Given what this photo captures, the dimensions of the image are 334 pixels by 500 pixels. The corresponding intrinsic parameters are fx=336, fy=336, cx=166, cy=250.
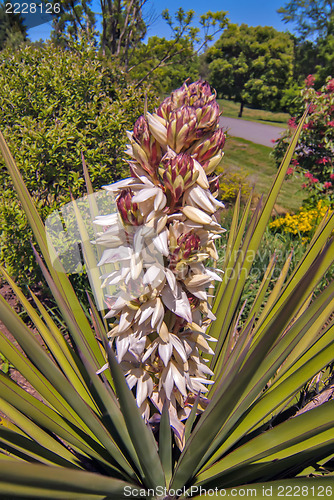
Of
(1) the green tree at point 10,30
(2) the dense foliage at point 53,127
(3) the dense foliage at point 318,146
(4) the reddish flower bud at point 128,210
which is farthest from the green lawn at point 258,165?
(1) the green tree at point 10,30

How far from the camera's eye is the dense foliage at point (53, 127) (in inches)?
119

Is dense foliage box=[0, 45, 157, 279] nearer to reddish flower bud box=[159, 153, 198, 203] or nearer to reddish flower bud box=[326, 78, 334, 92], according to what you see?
reddish flower bud box=[159, 153, 198, 203]

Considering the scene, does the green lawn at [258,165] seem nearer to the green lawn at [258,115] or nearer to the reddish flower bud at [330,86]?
the reddish flower bud at [330,86]

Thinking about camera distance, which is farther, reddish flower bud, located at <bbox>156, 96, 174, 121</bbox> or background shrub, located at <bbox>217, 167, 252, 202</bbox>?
background shrub, located at <bbox>217, 167, 252, 202</bbox>

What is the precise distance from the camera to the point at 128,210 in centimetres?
91

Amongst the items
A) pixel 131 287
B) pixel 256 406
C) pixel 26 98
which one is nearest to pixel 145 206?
pixel 131 287

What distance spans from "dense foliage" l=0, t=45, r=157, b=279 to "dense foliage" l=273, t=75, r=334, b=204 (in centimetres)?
350

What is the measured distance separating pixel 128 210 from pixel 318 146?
596 centimetres

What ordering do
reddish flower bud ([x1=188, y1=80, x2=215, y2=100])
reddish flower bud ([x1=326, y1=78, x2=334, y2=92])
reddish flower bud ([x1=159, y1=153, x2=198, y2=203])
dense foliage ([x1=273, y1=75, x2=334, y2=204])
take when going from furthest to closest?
reddish flower bud ([x1=326, y1=78, x2=334, y2=92]), dense foliage ([x1=273, y1=75, x2=334, y2=204]), reddish flower bud ([x1=188, y1=80, x2=215, y2=100]), reddish flower bud ([x1=159, y1=153, x2=198, y2=203])

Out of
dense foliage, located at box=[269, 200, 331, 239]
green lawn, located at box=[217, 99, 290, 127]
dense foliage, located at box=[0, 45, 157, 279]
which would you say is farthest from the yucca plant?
green lawn, located at box=[217, 99, 290, 127]

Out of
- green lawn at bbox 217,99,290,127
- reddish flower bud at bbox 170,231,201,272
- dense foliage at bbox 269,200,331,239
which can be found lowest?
green lawn at bbox 217,99,290,127

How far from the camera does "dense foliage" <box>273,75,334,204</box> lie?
18.4 ft

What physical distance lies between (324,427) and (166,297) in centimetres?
50

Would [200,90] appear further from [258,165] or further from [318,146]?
[258,165]
